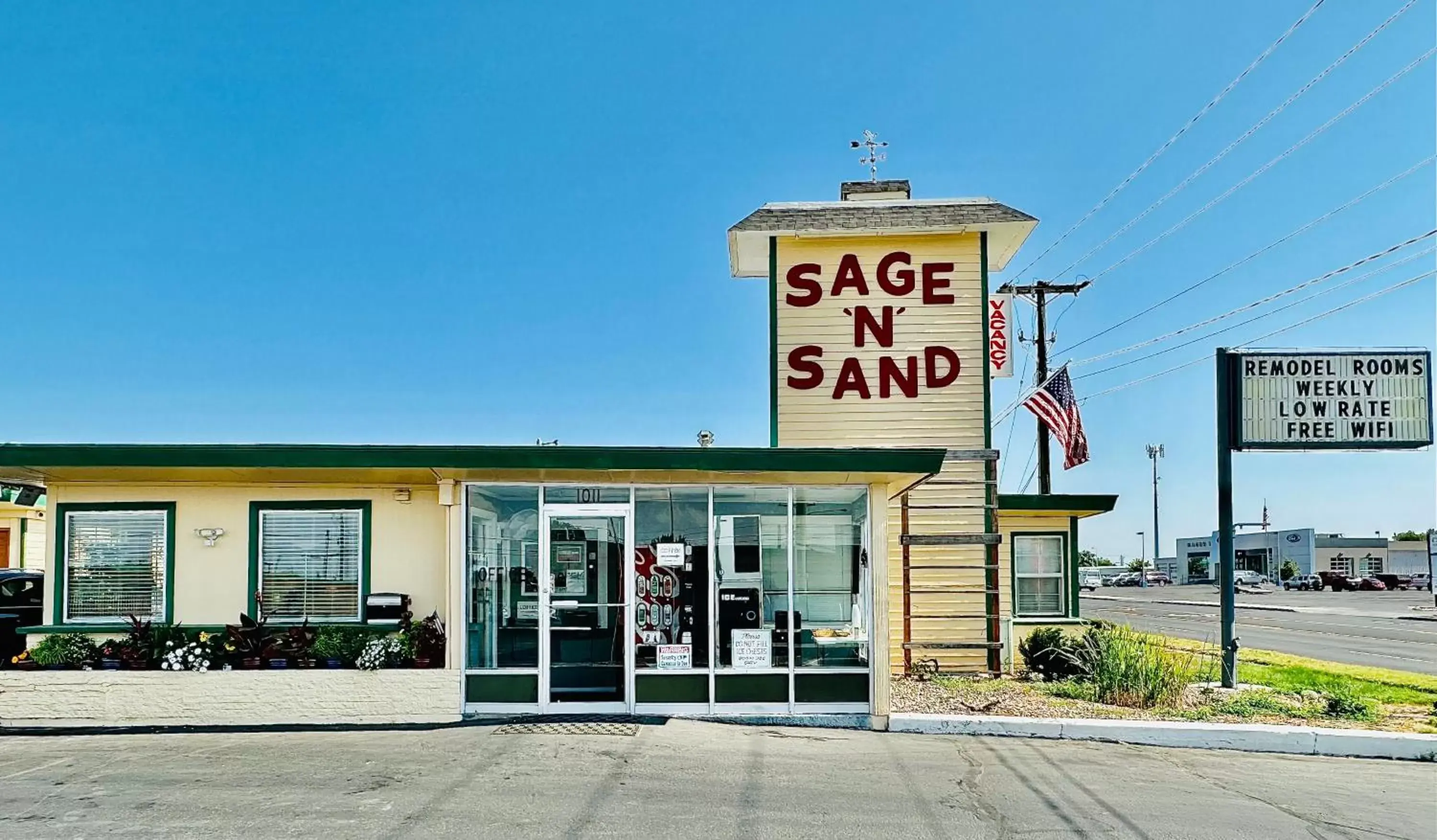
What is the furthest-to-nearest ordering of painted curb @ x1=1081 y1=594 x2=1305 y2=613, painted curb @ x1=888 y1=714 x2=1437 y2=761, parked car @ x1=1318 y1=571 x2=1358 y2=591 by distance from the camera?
1. parked car @ x1=1318 y1=571 x2=1358 y2=591
2. painted curb @ x1=1081 y1=594 x2=1305 y2=613
3. painted curb @ x1=888 y1=714 x2=1437 y2=761

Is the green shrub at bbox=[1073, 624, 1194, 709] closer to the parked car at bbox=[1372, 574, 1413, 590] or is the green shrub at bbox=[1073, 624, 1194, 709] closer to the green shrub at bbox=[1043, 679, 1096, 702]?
the green shrub at bbox=[1043, 679, 1096, 702]

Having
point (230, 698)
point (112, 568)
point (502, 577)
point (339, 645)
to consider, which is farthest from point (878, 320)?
point (112, 568)

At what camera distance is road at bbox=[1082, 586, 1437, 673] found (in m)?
24.3

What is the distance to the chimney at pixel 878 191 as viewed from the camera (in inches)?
754

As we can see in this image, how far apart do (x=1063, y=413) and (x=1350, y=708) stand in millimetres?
8199

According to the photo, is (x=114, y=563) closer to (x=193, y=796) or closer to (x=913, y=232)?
(x=193, y=796)

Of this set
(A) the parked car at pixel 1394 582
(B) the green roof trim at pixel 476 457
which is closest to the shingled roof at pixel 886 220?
(B) the green roof trim at pixel 476 457

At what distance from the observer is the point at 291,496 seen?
42.1 feet

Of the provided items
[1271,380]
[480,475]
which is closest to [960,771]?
[480,475]

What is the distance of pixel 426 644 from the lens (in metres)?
12.2

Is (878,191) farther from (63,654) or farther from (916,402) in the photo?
(63,654)

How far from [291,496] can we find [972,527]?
932 cm

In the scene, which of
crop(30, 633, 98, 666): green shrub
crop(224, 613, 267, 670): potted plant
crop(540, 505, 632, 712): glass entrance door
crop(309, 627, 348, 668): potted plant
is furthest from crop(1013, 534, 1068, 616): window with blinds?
crop(30, 633, 98, 666): green shrub

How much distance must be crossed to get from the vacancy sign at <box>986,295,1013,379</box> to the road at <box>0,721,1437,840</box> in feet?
28.6
